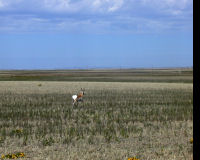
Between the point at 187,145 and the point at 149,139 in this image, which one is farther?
the point at 149,139

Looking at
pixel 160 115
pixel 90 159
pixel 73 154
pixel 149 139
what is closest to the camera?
pixel 90 159

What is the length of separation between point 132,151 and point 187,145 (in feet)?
6.45

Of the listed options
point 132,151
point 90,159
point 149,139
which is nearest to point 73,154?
point 90,159

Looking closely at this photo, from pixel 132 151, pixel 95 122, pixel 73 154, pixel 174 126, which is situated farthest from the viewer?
pixel 95 122

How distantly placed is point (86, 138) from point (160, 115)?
7338 millimetres

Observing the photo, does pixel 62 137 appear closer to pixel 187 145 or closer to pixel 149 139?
pixel 149 139

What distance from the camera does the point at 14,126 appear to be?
14.1 metres
